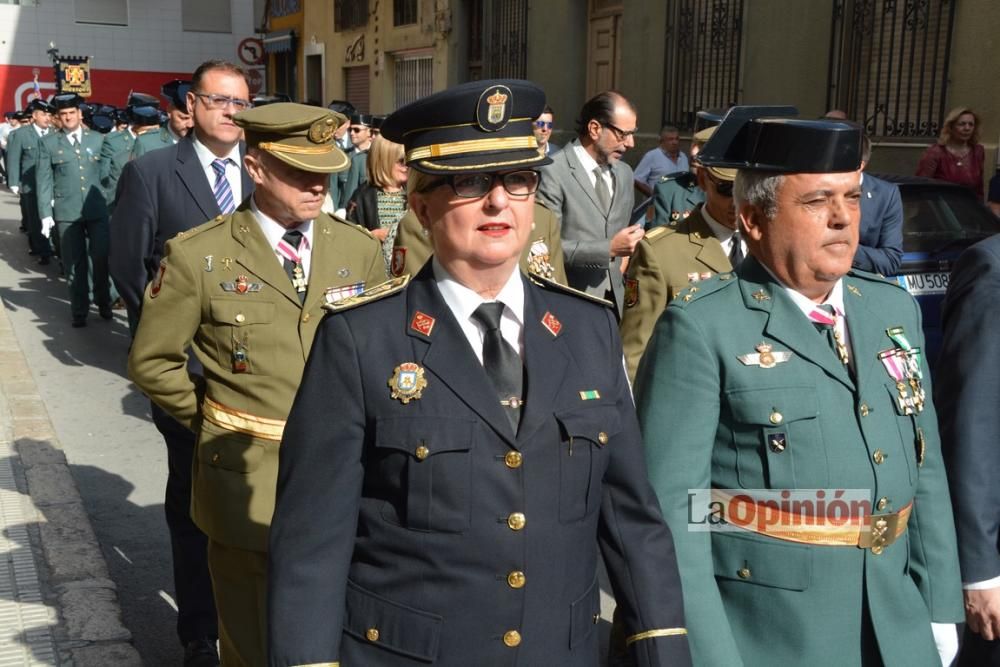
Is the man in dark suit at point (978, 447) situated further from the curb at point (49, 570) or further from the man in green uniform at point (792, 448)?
the curb at point (49, 570)

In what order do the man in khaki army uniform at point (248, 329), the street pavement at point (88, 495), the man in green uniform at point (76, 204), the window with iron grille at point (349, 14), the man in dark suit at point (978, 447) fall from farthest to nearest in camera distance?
1. the window with iron grille at point (349, 14)
2. the man in green uniform at point (76, 204)
3. the street pavement at point (88, 495)
4. the man in khaki army uniform at point (248, 329)
5. the man in dark suit at point (978, 447)

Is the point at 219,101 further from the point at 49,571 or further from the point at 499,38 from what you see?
the point at 499,38

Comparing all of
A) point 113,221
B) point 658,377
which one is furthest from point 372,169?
point 658,377

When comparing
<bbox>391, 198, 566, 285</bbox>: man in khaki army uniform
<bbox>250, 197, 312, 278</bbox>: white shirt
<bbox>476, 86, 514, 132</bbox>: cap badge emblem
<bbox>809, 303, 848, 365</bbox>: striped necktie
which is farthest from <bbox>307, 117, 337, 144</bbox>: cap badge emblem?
<bbox>809, 303, 848, 365</bbox>: striped necktie

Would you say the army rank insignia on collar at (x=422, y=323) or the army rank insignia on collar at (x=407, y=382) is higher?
the army rank insignia on collar at (x=422, y=323)

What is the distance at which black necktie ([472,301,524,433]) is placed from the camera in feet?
7.24

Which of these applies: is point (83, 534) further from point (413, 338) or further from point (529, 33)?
point (529, 33)

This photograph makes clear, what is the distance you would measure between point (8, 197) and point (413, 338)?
28.0 meters

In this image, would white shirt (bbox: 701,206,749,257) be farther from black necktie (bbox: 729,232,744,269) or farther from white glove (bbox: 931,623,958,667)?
white glove (bbox: 931,623,958,667)

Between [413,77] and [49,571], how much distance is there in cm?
2021

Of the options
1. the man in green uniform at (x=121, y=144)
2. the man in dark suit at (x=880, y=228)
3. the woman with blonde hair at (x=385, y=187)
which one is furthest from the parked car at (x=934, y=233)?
the man in green uniform at (x=121, y=144)

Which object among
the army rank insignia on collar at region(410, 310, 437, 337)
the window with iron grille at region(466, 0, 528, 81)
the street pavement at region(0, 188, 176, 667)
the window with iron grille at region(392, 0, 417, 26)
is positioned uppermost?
the window with iron grille at region(392, 0, 417, 26)

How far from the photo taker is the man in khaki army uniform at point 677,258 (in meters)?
4.28

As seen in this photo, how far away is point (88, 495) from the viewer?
6258 millimetres
